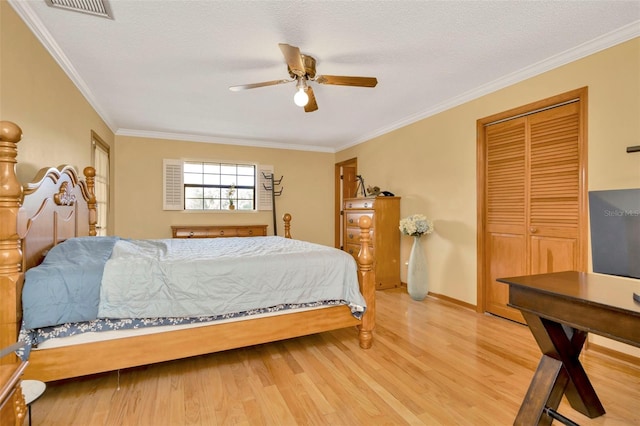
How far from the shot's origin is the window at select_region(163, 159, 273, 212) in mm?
5301

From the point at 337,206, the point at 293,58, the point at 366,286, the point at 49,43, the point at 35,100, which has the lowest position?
the point at 366,286

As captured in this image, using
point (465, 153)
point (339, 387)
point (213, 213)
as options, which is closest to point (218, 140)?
point (213, 213)

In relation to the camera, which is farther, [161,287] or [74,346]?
[161,287]

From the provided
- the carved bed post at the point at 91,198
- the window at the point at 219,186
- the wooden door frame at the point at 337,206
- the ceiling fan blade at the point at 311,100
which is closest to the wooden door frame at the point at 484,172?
the ceiling fan blade at the point at 311,100

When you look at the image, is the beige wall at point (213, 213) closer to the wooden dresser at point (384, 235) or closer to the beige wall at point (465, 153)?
the beige wall at point (465, 153)

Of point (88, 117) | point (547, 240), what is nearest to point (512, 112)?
point (547, 240)

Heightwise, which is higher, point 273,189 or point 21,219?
point 273,189

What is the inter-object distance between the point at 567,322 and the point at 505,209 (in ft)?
7.38

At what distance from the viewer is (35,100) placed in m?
2.22

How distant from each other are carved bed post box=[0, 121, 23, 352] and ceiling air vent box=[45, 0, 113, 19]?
101 centimetres

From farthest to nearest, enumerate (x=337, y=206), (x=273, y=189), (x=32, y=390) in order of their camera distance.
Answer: (x=337, y=206)
(x=273, y=189)
(x=32, y=390)

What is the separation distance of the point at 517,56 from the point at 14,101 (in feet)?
12.5

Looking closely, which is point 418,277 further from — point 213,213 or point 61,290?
point 213,213

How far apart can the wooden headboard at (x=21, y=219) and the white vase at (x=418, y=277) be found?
3.59 m
